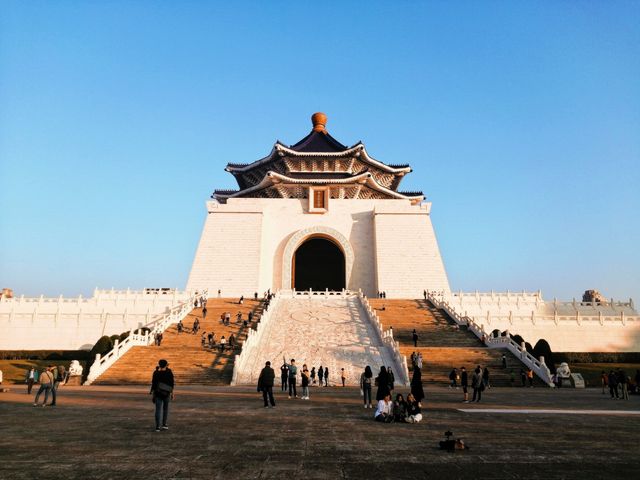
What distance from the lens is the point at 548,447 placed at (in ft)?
19.7

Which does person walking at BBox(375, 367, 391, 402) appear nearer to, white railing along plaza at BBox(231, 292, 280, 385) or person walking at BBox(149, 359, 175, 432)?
person walking at BBox(149, 359, 175, 432)

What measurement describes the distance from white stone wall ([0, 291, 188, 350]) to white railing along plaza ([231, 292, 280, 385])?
794 cm

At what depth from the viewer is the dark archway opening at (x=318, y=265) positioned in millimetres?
40406

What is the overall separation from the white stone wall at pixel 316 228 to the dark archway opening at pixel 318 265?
201 centimetres

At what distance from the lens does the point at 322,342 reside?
21500 millimetres

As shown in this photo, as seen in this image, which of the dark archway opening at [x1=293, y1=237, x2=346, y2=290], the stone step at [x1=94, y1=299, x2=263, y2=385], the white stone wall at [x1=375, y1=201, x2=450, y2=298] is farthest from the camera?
the dark archway opening at [x1=293, y1=237, x2=346, y2=290]

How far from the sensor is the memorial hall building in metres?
36.8

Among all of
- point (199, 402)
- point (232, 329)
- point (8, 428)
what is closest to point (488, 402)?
point (199, 402)

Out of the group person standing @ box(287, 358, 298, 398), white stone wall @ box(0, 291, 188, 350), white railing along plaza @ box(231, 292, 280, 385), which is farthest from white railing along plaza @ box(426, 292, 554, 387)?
white stone wall @ box(0, 291, 188, 350)

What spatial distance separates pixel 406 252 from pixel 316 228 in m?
7.65

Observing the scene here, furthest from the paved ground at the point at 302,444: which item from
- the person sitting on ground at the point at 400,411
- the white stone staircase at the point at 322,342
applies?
the white stone staircase at the point at 322,342

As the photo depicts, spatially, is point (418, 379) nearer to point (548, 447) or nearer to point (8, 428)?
point (548, 447)

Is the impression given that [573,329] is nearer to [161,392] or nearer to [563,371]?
[563,371]

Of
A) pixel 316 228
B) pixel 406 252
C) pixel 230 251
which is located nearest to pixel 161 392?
pixel 230 251
